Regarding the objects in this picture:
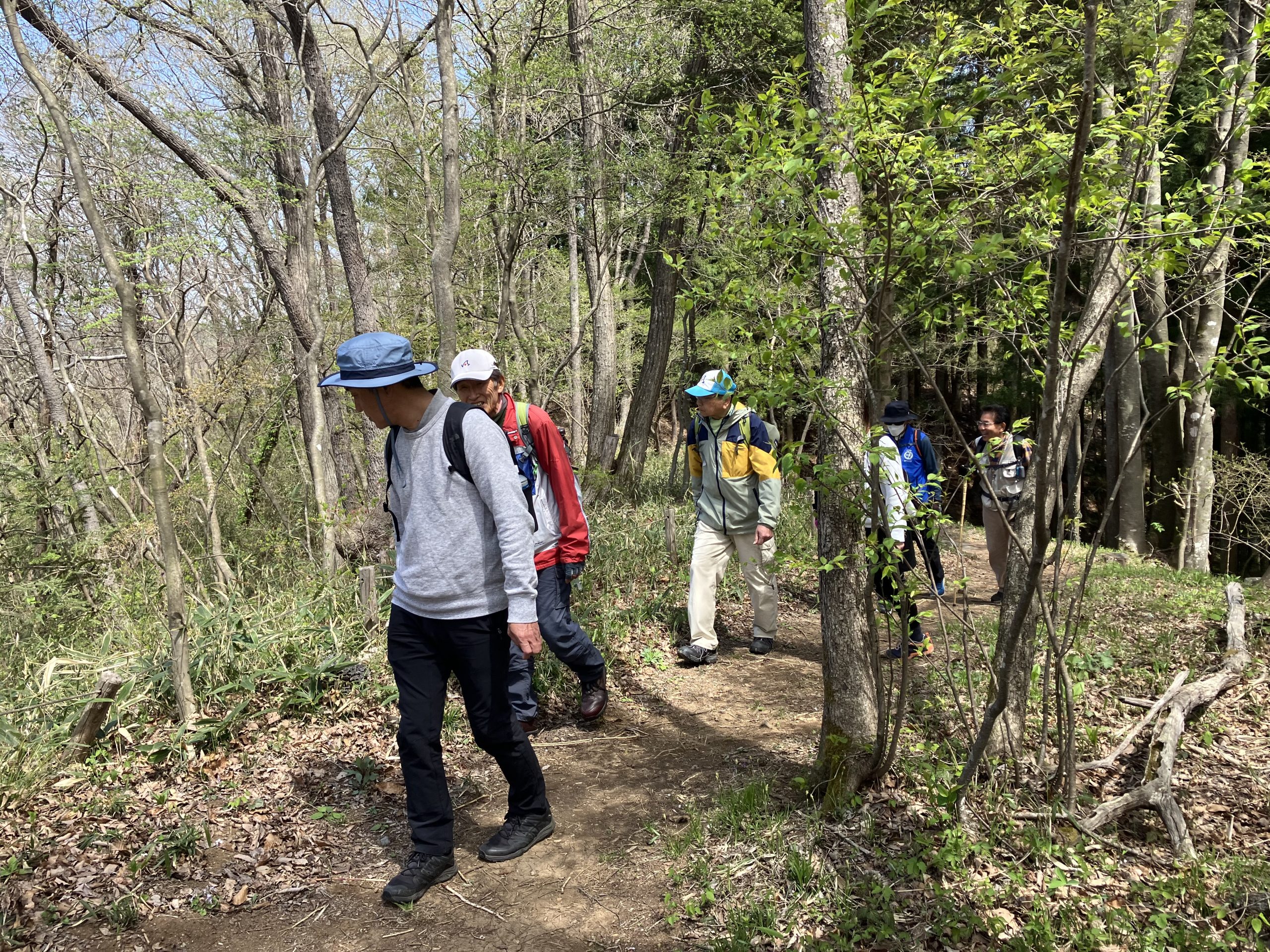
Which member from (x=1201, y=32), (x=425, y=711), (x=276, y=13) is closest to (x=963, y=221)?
(x=425, y=711)

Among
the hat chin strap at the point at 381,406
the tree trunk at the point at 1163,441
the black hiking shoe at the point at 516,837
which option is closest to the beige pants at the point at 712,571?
the black hiking shoe at the point at 516,837

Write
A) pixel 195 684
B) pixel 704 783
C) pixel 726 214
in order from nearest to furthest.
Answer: pixel 726 214 < pixel 704 783 < pixel 195 684

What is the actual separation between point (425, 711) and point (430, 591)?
1.66 feet

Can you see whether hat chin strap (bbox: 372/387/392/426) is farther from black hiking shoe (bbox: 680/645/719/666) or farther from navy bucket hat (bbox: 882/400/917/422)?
navy bucket hat (bbox: 882/400/917/422)

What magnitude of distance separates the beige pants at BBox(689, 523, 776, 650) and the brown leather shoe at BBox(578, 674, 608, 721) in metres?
1.16

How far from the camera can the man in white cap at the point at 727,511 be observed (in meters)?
5.57

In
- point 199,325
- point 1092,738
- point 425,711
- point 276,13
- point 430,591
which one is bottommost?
point 1092,738

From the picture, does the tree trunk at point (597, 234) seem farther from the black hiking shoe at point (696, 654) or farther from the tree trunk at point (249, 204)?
the black hiking shoe at point (696, 654)

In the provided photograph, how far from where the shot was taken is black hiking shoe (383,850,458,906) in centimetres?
320

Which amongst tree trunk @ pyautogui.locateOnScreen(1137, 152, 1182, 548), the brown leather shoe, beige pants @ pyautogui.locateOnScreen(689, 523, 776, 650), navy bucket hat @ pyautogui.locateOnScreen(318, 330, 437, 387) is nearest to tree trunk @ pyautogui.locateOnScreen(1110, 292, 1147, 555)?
tree trunk @ pyautogui.locateOnScreen(1137, 152, 1182, 548)

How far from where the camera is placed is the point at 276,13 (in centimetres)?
923

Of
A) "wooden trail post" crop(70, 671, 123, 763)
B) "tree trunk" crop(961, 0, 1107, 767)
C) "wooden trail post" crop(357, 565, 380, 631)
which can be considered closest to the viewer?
"tree trunk" crop(961, 0, 1107, 767)

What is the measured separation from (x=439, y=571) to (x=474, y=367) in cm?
→ 151

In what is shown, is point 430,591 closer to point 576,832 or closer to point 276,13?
point 576,832
